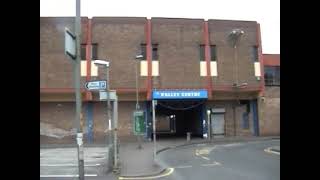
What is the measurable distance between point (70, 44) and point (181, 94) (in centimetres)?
3533

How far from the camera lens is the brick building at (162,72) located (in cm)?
4819

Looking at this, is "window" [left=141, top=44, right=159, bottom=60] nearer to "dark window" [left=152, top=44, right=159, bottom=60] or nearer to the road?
"dark window" [left=152, top=44, right=159, bottom=60]

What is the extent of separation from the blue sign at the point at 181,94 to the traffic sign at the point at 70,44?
112 feet

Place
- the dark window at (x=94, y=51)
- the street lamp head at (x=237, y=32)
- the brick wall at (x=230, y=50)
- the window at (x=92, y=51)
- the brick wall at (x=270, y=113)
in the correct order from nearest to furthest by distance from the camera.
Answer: the window at (x=92, y=51)
the dark window at (x=94, y=51)
the street lamp head at (x=237, y=32)
the brick wall at (x=230, y=50)
the brick wall at (x=270, y=113)

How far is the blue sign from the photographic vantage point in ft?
158

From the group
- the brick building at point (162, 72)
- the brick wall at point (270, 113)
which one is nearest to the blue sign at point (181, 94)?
the brick building at point (162, 72)

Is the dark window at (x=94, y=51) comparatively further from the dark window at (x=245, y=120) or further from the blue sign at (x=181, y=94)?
the dark window at (x=245, y=120)

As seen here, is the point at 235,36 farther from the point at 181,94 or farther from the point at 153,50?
the point at 153,50

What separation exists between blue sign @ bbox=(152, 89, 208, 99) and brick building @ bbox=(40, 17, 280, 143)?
188 mm

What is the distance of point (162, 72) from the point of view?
161 ft

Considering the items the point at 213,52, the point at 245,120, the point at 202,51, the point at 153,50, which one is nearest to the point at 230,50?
the point at 213,52
